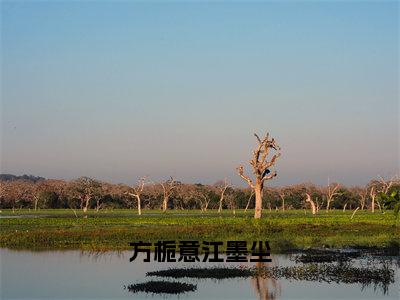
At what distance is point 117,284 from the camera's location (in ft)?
71.2

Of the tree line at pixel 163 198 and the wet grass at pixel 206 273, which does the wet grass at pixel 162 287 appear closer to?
the wet grass at pixel 206 273

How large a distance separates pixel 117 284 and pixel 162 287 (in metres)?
2.15

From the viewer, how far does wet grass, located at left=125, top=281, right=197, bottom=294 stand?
2006 centimetres

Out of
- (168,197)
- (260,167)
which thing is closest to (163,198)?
(168,197)

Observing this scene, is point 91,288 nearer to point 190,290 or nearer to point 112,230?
point 190,290

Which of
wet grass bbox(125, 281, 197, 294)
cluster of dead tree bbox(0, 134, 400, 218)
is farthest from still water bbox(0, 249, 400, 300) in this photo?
cluster of dead tree bbox(0, 134, 400, 218)

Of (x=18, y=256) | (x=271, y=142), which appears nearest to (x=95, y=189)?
(x=271, y=142)

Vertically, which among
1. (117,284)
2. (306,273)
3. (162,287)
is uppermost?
(306,273)

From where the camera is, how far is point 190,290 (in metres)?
20.1

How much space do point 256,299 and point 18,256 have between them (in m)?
15.3

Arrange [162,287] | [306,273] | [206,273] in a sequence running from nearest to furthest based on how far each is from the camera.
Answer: [162,287]
[306,273]
[206,273]

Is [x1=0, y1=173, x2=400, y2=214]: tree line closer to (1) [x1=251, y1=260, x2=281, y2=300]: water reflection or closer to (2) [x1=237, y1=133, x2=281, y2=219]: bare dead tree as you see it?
(2) [x1=237, y1=133, x2=281, y2=219]: bare dead tree

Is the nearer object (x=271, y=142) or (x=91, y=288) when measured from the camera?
(x=91, y=288)

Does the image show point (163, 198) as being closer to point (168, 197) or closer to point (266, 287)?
point (168, 197)
